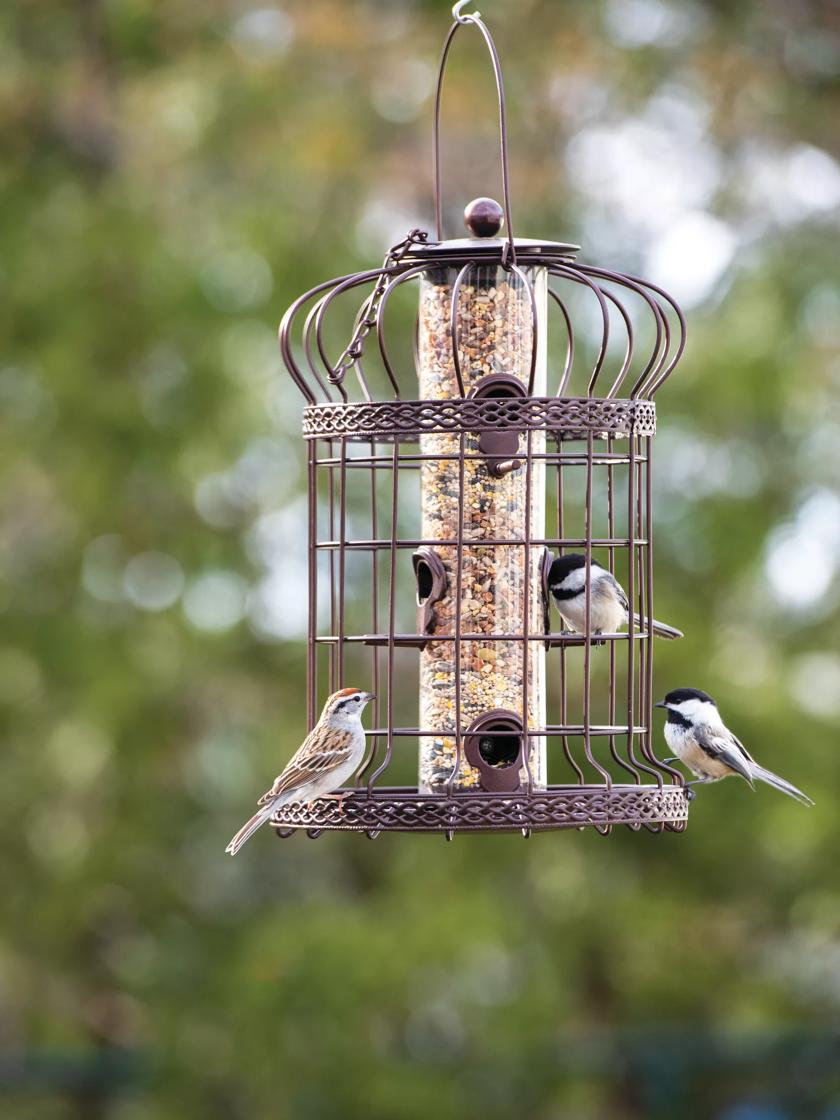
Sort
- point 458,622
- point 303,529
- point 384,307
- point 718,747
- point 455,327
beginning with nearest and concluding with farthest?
point 455,327
point 458,622
point 384,307
point 718,747
point 303,529

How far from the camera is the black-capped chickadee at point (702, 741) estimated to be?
7695 mm

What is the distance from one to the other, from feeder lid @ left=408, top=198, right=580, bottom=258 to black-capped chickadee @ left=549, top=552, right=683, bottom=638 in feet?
3.92

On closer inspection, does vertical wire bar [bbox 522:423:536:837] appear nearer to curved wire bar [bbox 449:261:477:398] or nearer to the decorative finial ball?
curved wire bar [bbox 449:261:477:398]

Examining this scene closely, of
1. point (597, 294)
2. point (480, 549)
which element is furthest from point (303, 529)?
point (597, 294)

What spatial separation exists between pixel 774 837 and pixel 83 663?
5.30 meters

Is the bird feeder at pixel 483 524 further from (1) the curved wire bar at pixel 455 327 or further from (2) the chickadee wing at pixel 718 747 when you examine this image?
(2) the chickadee wing at pixel 718 747

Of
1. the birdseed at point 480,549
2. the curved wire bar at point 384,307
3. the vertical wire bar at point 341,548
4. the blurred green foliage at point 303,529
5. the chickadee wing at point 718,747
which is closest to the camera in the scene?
the curved wire bar at point 384,307

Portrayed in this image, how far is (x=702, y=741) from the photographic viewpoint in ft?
25.2

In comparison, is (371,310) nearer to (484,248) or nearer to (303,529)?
(484,248)

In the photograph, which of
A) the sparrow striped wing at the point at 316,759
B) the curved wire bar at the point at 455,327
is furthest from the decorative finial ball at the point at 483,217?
the sparrow striped wing at the point at 316,759

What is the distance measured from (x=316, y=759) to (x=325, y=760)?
0.04 meters

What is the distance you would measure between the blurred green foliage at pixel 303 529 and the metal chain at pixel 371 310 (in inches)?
267

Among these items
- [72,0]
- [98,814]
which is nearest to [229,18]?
[72,0]

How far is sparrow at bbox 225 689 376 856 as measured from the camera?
6910 mm
